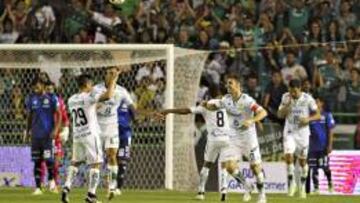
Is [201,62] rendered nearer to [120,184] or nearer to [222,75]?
[222,75]

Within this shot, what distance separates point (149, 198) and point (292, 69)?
6.82 m

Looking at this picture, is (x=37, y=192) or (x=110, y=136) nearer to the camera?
(x=110, y=136)

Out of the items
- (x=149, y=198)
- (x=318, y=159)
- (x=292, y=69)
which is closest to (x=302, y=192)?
(x=318, y=159)

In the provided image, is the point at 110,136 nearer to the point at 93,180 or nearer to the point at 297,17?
the point at 93,180

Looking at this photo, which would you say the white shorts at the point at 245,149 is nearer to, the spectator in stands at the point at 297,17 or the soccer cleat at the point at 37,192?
the soccer cleat at the point at 37,192

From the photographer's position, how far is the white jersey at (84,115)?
1920 cm

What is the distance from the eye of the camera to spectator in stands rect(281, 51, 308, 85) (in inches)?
1078

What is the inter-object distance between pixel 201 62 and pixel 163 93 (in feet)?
3.59

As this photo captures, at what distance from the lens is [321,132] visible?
25.6 metres

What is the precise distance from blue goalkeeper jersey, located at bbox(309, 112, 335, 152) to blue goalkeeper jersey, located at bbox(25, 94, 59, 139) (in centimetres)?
558

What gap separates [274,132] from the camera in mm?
26406

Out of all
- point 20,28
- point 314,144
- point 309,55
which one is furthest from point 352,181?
point 20,28

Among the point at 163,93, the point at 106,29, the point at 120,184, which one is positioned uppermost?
the point at 106,29

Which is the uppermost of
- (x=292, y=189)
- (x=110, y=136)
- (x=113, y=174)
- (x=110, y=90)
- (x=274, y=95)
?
(x=274, y=95)
